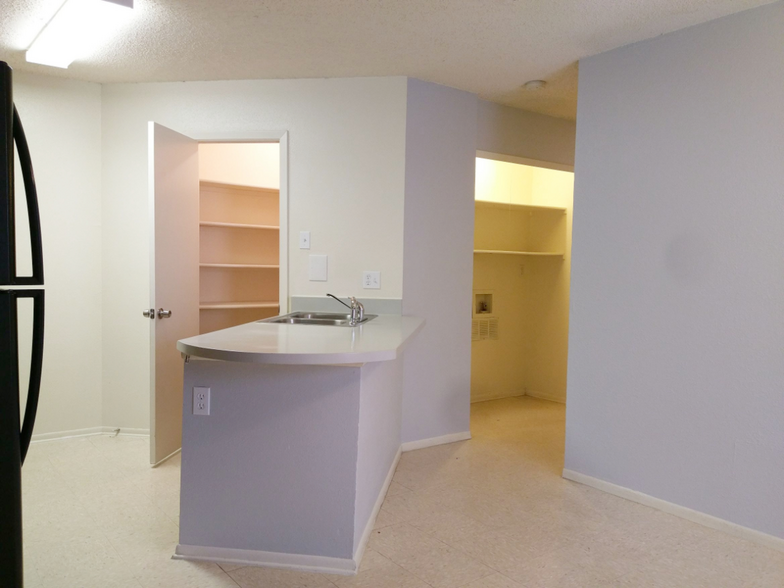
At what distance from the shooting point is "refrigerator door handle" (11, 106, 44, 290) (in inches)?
46.3

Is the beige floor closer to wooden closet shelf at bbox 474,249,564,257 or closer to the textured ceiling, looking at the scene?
wooden closet shelf at bbox 474,249,564,257

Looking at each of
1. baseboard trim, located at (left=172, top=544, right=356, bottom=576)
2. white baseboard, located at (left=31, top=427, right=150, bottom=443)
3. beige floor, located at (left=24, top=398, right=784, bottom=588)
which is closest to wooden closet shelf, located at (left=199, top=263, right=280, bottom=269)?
white baseboard, located at (left=31, top=427, right=150, bottom=443)

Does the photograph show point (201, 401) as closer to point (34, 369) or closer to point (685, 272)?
point (34, 369)

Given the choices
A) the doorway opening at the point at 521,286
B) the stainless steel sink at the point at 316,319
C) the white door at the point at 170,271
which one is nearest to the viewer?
the stainless steel sink at the point at 316,319

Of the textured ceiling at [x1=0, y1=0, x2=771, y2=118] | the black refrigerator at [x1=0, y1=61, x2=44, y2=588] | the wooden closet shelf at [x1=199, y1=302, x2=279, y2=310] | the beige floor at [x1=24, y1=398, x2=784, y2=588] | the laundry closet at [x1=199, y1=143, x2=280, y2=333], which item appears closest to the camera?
the black refrigerator at [x1=0, y1=61, x2=44, y2=588]

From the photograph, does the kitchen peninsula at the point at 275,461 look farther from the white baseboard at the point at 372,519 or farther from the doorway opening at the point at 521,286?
the doorway opening at the point at 521,286

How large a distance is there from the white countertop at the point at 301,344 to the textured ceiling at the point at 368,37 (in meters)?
1.53

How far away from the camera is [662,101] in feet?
9.40

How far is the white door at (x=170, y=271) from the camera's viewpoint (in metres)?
3.35

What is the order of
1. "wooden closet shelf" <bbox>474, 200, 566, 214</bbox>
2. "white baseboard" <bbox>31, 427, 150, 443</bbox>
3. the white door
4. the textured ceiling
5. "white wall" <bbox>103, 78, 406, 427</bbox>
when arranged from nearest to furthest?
1. the textured ceiling
2. the white door
3. "white wall" <bbox>103, 78, 406, 427</bbox>
4. "white baseboard" <bbox>31, 427, 150, 443</bbox>
5. "wooden closet shelf" <bbox>474, 200, 566, 214</bbox>

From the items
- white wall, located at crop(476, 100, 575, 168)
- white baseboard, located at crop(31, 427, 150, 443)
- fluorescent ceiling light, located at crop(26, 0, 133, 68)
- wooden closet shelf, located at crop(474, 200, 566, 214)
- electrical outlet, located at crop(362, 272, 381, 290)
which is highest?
fluorescent ceiling light, located at crop(26, 0, 133, 68)

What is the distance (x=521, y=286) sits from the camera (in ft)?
17.6

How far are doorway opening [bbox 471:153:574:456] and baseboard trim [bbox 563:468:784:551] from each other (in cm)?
170

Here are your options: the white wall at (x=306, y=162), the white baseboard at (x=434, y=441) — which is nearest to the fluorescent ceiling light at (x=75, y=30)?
the white wall at (x=306, y=162)
